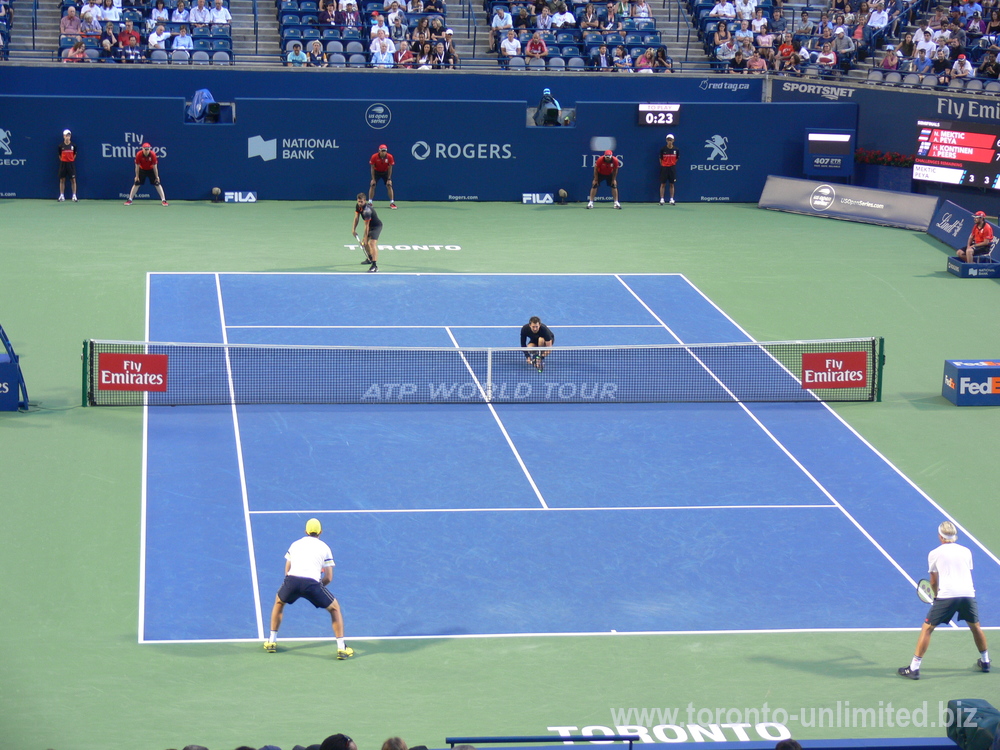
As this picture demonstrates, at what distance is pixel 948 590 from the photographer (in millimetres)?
12633

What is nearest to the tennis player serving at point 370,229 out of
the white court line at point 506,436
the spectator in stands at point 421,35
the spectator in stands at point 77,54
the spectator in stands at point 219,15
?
the white court line at point 506,436

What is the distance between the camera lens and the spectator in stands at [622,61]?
39.7 metres

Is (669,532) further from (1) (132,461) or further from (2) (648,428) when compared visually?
(1) (132,461)

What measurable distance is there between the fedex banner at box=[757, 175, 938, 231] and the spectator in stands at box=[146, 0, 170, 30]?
1708 cm

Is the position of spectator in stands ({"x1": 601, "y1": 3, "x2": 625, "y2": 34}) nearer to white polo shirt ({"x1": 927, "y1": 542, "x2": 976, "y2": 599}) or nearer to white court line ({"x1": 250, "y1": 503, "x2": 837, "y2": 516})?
white court line ({"x1": 250, "y1": 503, "x2": 837, "y2": 516})

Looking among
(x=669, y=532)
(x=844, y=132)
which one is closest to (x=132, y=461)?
(x=669, y=532)

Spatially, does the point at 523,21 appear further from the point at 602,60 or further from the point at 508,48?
the point at 602,60

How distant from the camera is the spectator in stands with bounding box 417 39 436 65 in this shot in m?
38.5

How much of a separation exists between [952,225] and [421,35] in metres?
15.5

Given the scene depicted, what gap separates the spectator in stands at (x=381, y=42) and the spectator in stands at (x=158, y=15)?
18.5ft

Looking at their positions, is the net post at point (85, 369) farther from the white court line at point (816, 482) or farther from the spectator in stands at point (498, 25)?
the spectator in stands at point (498, 25)

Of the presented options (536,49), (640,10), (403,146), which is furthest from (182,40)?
(640,10)

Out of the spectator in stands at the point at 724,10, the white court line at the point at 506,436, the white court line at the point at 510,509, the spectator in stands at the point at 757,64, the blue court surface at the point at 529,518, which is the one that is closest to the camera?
the blue court surface at the point at 529,518

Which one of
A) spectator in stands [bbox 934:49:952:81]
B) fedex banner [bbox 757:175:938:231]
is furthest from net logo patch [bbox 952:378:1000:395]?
spectator in stands [bbox 934:49:952:81]
